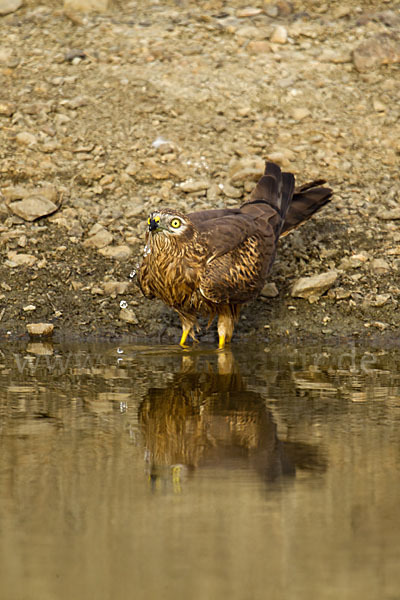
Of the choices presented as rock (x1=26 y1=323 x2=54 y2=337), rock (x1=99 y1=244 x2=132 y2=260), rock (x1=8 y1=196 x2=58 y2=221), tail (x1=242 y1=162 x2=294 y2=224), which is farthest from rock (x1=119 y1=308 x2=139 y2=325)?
rock (x1=8 y1=196 x2=58 y2=221)

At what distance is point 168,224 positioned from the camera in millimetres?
7387

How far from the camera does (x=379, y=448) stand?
4.74m

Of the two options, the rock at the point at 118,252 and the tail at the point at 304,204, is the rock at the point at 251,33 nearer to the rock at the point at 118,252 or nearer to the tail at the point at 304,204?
the tail at the point at 304,204

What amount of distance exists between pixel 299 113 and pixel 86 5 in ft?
12.4

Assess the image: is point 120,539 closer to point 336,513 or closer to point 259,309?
point 336,513

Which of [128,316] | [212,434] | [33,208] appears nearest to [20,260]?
[33,208]

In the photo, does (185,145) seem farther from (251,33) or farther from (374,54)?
(374,54)

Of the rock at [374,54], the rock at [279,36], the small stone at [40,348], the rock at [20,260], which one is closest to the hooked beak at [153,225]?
the small stone at [40,348]

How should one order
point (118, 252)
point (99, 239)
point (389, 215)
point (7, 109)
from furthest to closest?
point (7, 109)
point (389, 215)
point (99, 239)
point (118, 252)

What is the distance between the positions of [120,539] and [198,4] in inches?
412

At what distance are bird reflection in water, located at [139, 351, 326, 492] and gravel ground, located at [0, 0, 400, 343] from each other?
2.20 m

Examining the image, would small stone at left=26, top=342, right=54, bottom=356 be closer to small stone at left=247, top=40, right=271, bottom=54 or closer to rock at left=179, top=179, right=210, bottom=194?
rock at left=179, top=179, right=210, bottom=194

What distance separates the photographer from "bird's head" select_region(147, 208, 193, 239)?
7.34 m

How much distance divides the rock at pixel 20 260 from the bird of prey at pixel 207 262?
1.62 m
